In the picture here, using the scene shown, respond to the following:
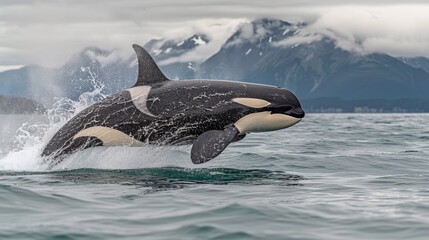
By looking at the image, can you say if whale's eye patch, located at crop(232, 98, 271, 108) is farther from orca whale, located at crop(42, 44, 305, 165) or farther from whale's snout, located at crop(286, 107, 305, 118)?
whale's snout, located at crop(286, 107, 305, 118)

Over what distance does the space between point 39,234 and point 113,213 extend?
1.66 meters

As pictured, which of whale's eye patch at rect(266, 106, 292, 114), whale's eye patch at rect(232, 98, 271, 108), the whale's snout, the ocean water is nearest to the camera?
the ocean water

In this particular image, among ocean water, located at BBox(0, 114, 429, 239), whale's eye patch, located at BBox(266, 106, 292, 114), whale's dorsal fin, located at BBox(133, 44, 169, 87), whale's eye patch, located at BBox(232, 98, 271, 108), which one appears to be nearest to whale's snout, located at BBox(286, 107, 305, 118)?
whale's eye patch, located at BBox(266, 106, 292, 114)

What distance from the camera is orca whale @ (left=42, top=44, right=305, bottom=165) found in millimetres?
17391

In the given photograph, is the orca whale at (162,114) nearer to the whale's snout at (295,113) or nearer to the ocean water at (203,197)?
the whale's snout at (295,113)

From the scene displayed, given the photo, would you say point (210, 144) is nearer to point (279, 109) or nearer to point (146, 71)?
point (279, 109)

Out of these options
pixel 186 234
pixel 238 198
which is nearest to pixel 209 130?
pixel 238 198

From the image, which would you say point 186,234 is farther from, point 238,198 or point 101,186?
point 101,186

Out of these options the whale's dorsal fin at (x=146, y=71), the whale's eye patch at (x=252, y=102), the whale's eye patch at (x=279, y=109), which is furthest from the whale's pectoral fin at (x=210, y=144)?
the whale's dorsal fin at (x=146, y=71)

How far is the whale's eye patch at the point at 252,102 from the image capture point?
17766 mm

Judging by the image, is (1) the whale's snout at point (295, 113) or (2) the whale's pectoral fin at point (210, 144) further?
(1) the whale's snout at point (295, 113)

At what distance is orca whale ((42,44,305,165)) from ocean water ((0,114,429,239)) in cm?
61

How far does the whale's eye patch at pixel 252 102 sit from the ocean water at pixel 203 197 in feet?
4.97

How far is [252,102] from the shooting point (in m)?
17.8
